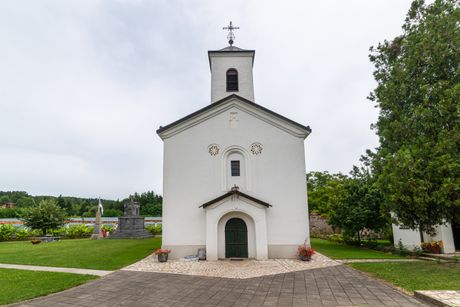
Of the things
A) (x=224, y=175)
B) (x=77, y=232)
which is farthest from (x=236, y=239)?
(x=77, y=232)

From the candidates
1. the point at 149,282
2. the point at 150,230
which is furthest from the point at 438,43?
the point at 150,230

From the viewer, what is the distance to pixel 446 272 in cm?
950

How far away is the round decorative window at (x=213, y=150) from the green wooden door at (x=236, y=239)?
144 inches

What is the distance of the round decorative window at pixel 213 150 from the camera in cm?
1459

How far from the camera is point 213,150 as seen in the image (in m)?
14.6

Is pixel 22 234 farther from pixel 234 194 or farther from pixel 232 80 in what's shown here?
pixel 232 80

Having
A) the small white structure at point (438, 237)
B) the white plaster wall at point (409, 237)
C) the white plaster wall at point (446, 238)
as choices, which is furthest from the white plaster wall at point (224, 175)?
the white plaster wall at point (446, 238)

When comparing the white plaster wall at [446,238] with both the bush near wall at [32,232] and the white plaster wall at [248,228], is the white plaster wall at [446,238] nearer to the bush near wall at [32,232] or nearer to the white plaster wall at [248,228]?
the white plaster wall at [248,228]

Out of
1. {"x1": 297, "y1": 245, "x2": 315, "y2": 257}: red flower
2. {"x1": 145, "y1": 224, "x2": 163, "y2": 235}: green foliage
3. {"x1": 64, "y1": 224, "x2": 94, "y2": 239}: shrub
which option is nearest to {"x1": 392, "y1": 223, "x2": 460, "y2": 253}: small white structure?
{"x1": 297, "y1": 245, "x2": 315, "y2": 257}: red flower

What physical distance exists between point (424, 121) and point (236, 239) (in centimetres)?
1028

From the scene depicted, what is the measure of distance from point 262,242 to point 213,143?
5794 mm

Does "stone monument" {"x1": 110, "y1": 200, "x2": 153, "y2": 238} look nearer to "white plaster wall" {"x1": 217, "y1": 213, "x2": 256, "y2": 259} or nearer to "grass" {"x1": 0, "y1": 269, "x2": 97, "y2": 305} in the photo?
"grass" {"x1": 0, "y1": 269, "x2": 97, "y2": 305}

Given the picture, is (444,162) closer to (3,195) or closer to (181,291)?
(181,291)

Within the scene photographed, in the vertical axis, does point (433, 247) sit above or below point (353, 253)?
above
